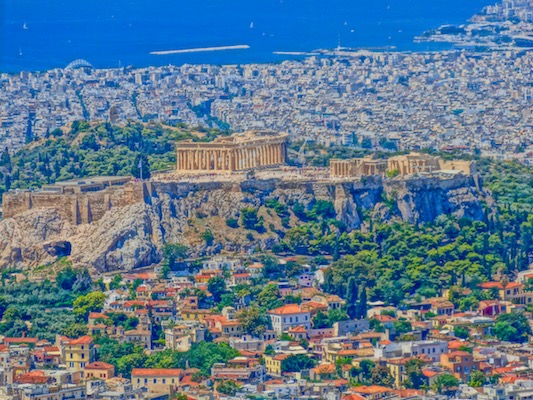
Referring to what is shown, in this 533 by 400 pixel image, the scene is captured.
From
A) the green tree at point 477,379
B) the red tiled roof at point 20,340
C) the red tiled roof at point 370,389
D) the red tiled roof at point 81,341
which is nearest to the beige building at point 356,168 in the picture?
the red tiled roof at point 20,340

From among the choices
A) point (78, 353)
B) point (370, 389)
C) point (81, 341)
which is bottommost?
point (370, 389)

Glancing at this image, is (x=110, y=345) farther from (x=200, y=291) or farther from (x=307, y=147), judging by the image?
(x=307, y=147)

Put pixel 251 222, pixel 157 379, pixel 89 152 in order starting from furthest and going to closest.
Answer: pixel 89 152 < pixel 251 222 < pixel 157 379

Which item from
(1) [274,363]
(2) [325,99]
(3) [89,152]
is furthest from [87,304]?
(2) [325,99]

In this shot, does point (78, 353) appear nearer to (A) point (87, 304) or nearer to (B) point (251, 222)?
(A) point (87, 304)

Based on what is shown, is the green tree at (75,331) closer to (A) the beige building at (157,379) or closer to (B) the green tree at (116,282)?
(B) the green tree at (116,282)

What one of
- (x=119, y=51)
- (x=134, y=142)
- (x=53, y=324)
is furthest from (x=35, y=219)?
(x=119, y=51)
